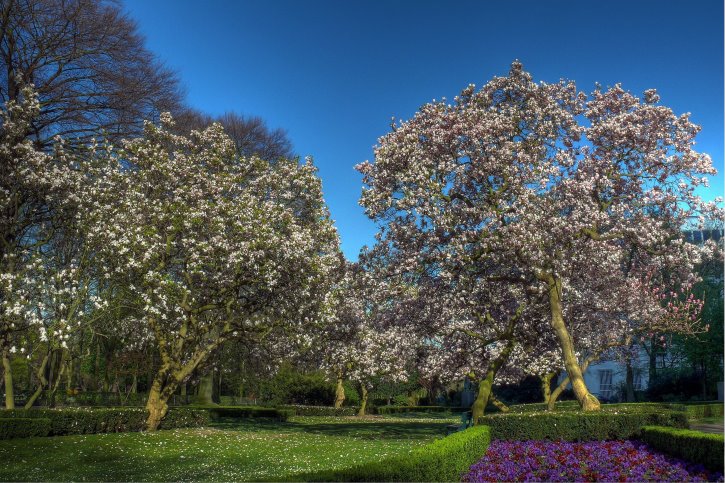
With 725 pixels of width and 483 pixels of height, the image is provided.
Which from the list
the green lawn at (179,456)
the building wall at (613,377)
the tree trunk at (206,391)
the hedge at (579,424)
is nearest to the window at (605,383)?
the building wall at (613,377)

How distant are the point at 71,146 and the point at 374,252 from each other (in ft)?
50.7

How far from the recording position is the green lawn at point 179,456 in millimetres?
15742

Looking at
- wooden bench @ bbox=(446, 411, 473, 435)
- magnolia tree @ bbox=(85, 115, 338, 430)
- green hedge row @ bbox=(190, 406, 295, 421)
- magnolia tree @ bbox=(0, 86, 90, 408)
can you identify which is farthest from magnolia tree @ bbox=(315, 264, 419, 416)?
magnolia tree @ bbox=(0, 86, 90, 408)

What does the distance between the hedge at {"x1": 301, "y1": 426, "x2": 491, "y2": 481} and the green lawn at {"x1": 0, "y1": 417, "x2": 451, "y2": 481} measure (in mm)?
990

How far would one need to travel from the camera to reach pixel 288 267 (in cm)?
2570

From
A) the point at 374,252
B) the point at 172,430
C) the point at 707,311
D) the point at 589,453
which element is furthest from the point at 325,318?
the point at 707,311

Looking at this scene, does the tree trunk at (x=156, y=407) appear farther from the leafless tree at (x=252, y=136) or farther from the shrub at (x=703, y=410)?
the shrub at (x=703, y=410)

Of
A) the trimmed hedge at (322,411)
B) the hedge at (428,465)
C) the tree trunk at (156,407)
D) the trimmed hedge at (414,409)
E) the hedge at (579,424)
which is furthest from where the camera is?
the trimmed hedge at (414,409)

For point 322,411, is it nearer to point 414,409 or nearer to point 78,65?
point 414,409

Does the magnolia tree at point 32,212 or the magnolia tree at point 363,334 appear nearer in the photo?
the magnolia tree at point 32,212

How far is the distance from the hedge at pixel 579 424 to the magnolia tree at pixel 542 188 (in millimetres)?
3130

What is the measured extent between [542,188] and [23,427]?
72.6 ft

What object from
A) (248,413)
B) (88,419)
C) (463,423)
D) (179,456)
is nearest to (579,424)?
(463,423)

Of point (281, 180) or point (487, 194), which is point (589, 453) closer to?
point (487, 194)
